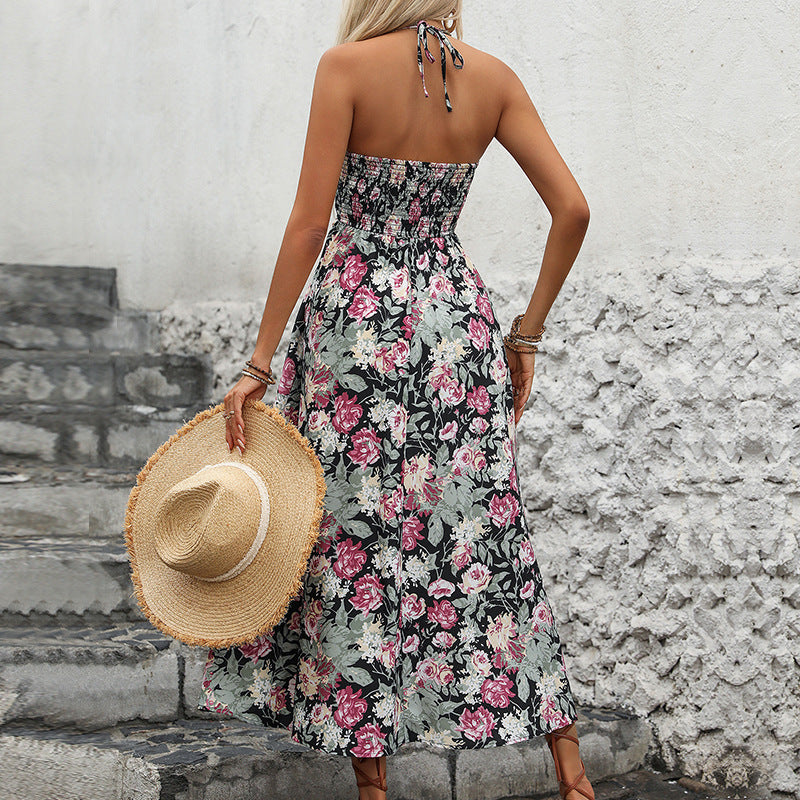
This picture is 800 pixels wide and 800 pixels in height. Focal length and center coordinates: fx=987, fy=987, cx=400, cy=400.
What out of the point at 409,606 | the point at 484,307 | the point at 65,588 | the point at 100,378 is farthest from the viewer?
the point at 100,378

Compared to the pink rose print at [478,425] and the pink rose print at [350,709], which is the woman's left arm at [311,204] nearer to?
the pink rose print at [478,425]

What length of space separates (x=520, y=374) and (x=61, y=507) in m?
2.00

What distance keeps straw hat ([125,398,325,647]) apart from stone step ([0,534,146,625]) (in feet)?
3.32

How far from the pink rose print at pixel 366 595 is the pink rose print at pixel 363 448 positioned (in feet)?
0.86

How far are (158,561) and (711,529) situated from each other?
159 cm

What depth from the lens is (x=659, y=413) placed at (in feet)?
9.78

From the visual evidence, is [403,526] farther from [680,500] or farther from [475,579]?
[680,500]

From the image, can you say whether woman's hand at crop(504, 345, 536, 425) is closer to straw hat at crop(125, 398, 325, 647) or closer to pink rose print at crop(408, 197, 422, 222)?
pink rose print at crop(408, 197, 422, 222)

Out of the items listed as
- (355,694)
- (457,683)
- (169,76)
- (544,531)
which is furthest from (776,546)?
(169,76)

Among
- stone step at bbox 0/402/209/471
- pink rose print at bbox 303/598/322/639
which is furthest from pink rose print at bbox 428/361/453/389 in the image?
stone step at bbox 0/402/209/471

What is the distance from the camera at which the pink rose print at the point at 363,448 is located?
2.26 m

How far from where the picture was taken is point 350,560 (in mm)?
2258


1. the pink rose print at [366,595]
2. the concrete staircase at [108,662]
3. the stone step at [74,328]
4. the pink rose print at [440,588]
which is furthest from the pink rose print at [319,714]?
the stone step at [74,328]

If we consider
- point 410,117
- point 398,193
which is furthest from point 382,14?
point 398,193
